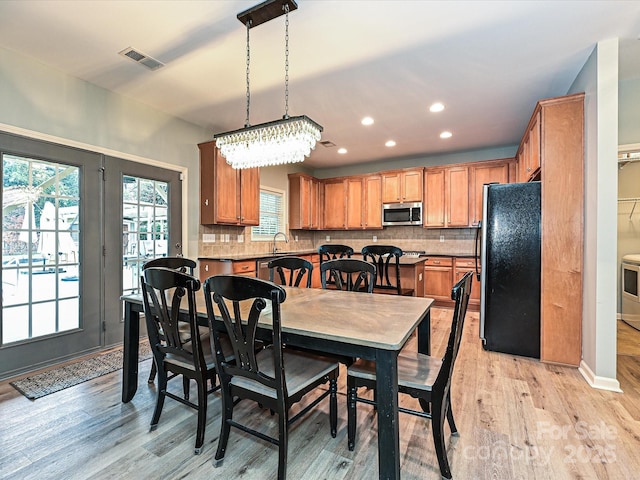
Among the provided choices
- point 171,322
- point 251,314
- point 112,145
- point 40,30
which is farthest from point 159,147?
point 251,314

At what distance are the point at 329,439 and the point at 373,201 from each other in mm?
4893

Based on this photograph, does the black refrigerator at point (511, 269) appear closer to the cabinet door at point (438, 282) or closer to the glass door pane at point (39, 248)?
the cabinet door at point (438, 282)

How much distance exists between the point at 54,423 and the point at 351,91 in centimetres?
365

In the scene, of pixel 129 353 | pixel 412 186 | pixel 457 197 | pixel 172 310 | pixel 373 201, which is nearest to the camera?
pixel 172 310

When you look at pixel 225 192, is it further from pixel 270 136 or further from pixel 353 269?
pixel 353 269

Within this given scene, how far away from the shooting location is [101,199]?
3.33 meters

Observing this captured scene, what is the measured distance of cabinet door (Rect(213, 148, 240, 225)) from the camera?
4.29 metres

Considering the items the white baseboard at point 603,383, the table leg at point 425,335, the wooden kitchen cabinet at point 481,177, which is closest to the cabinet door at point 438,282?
the wooden kitchen cabinet at point 481,177

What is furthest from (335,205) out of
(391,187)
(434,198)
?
(434,198)

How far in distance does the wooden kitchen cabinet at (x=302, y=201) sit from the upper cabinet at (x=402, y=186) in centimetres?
144

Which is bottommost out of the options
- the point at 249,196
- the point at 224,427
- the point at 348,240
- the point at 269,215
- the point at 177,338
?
the point at 224,427

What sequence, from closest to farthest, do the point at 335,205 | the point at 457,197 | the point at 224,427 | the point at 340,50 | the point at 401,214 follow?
the point at 224,427 < the point at 340,50 < the point at 457,197 < the point at 401,214 < the point at 335,205

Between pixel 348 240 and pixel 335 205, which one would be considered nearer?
pixel 335 205

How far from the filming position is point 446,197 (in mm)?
5633
